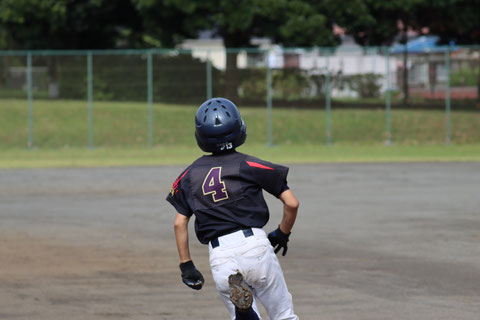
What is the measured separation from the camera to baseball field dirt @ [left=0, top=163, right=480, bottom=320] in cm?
659

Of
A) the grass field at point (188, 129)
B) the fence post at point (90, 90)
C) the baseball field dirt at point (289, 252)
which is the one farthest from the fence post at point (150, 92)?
the baseball field dirt at point (289, 252)

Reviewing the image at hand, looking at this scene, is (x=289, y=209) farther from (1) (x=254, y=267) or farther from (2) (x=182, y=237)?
(2) (x=182, y=237)

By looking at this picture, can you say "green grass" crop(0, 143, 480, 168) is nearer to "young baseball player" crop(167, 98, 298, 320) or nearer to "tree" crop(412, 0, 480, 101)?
"tree" crop(412, 0, 480, 101)

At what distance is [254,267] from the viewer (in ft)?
13.6

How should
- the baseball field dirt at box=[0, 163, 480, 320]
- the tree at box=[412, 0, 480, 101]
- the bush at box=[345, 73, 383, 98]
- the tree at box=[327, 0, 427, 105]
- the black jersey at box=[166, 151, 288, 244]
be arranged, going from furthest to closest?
the tree at box=[412, 0, 480, 101]
the tree at box=[327, 0, 427, 105]
the bush at box=[345, 73, 383, 98]
the baseball field dirt at box=[0, 163, 480, 320]
the black jersey at box=[166, 151, 288, 244]

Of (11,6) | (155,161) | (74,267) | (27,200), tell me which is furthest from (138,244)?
(11,6)

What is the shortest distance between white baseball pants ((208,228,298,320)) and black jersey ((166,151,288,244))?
67mm

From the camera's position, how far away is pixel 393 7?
32438mm

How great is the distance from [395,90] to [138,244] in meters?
17.6

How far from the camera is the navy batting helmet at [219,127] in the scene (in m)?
4.29

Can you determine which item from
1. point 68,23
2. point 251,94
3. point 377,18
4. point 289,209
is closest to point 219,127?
point 289,209

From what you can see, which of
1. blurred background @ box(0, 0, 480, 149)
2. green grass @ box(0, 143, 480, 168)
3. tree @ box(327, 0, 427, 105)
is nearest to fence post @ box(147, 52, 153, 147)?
blurred background @ box(0, 0, 480, 149)

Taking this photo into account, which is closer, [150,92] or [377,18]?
[150,92]

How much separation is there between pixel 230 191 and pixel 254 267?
1.34 feet
